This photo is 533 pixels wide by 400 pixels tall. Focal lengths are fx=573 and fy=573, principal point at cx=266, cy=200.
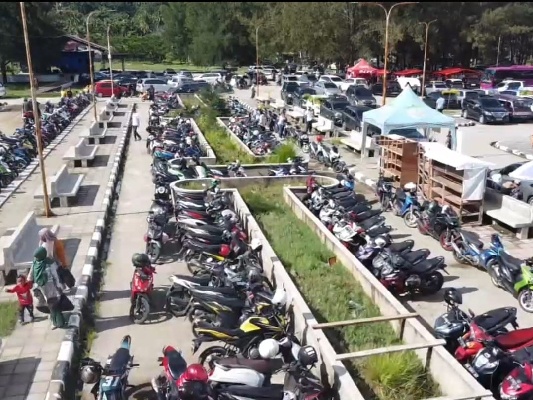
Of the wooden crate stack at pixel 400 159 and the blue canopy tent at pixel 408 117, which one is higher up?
the blue canopy tent at pixel 408 117

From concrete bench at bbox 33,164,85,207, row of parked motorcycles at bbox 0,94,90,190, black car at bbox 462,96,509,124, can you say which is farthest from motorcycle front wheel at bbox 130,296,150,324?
black car at bbox 462,96,509,124

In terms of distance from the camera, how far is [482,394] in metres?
4.99

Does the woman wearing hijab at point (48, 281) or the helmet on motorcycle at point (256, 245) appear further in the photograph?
the helmet on motorcycle at point (256, 245)

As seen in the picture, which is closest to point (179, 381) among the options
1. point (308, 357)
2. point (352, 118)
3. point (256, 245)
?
point (308, 357)

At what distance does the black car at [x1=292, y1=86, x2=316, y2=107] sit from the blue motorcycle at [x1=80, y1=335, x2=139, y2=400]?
24.3 metres

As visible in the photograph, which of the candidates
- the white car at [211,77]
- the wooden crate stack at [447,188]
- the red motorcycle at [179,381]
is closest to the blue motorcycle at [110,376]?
the red motorcycle at [179,381]

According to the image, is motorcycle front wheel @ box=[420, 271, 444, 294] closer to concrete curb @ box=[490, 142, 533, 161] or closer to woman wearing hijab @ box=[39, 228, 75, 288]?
woman wearing hijab @ box=[39, 228, 75, 288]

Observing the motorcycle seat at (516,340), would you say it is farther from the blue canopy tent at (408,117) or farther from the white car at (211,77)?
the white car at (211,77)

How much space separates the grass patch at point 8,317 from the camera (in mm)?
7071

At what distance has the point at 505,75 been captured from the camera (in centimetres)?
3791

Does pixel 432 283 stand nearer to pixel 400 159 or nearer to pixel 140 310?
pixel 140 310

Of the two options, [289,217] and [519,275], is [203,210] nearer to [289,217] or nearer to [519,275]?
[289,217]

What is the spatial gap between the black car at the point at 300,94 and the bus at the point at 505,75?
42.9 ft

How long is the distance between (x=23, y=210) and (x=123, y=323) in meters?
6.23
